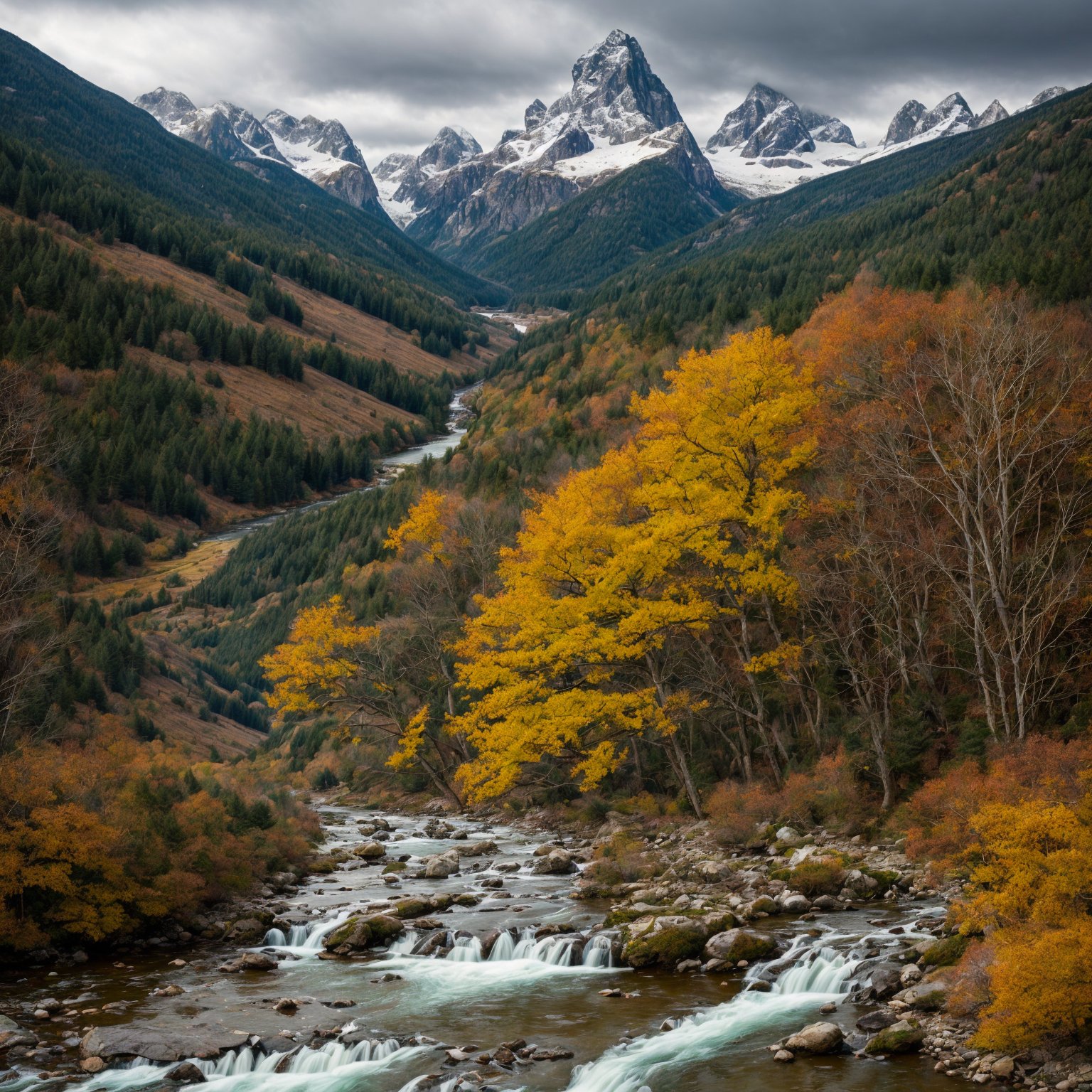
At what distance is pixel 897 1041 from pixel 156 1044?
13045mm

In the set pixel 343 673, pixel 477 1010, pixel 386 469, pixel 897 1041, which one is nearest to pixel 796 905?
pixel 897 1041

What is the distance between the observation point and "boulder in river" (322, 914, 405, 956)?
23.7 meters

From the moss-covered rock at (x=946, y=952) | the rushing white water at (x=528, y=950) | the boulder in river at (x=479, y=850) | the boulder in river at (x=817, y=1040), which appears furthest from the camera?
the boulder in river at (x=479, y=850)

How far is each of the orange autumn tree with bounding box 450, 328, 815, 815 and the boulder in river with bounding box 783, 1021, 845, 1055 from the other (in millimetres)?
14779

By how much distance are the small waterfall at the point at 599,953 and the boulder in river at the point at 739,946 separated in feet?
7.43

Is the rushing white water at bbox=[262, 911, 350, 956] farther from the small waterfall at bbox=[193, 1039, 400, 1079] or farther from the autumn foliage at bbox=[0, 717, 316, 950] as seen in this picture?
the small waterfall at bbox=[193, 1039, 400, 1079]

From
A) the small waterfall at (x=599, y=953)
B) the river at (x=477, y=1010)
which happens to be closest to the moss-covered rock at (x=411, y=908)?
the river at (x=477, y=1010)

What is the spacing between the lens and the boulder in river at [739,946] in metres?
19.7

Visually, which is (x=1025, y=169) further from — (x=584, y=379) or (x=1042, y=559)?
(x=1042, y=559)

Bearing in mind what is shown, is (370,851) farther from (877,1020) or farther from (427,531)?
(877,1020)

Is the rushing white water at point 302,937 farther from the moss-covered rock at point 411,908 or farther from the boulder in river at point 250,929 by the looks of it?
the moss-covered rock at point 411,908

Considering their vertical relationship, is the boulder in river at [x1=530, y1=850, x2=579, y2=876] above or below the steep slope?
below

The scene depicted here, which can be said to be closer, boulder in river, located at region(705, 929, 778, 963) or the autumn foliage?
boulder in river, located at region(705, 929, 778, 963)

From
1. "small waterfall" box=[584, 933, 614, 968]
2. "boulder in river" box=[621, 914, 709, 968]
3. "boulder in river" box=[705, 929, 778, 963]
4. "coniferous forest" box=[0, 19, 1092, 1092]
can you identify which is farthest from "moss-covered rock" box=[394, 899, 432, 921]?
"boulder in river" box=[705, 929, 778, 963]
